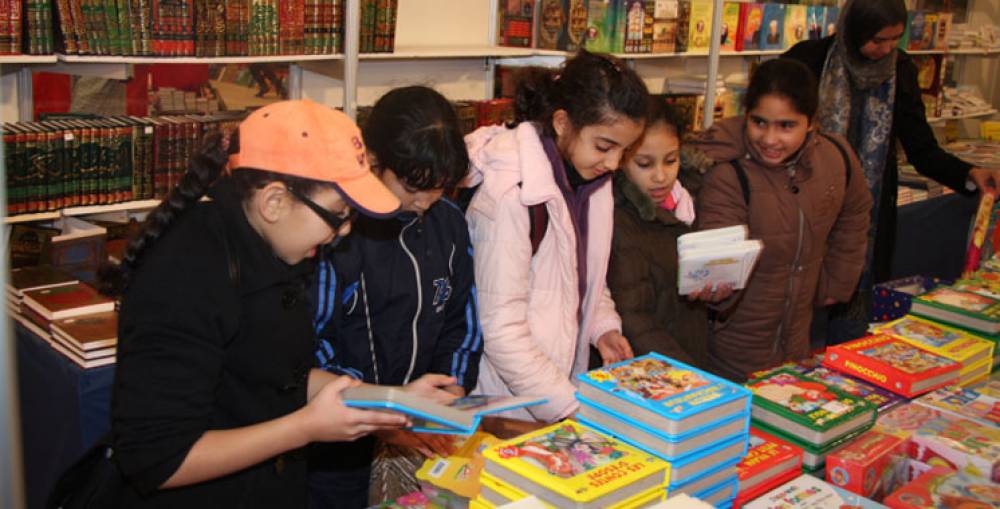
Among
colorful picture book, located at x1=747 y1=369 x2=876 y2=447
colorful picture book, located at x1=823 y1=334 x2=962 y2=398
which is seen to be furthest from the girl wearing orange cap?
colorful picture book, located at x1=823 y1=334 x2=962 y2=398

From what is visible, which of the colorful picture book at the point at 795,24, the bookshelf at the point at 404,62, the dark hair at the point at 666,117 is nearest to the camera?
the dark hair at the point at 666,117

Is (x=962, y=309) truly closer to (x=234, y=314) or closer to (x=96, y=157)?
(x=234, y=314)

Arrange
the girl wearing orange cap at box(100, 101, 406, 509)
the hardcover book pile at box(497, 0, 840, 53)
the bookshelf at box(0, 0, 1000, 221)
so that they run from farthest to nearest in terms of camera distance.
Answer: the hardcover book pile at box(497, 0, 840, 53)
the bookshelf at box(0, 0, 1000, 221)
the girl wearing orange cap at box(100, 101, 406, 509)

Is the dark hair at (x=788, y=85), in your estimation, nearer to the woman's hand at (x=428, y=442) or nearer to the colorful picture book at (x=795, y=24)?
the woman's hand at (x=428, y=442)

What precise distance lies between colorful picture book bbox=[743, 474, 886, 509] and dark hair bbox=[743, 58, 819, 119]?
1.36 m

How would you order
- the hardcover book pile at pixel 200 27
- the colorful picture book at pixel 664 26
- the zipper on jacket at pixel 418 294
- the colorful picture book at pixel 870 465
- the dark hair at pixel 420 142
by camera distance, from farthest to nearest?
the colorful picture book at pixel 664 26 → the hardcover book pile at pixel 200 27 → the zipper on jacket at pixel 418 294 → the dark hair at pixel 420 142 → the colorful picture book at pixel 870 465

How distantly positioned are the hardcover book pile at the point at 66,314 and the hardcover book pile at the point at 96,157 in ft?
0.80

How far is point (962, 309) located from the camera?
2.49m

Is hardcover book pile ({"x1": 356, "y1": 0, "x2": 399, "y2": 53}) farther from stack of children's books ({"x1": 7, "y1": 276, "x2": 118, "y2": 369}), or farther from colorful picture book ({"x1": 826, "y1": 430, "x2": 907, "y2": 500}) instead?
colorful picture book ({"x1": 826, "y1": 430, "x2": 907, "y2": 500})

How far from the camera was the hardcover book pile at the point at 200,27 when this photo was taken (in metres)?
2.90

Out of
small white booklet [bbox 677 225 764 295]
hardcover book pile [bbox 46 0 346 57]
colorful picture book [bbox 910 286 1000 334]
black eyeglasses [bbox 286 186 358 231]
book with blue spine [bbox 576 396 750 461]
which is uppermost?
hardcover book pile [bbox 46 0 346 57]

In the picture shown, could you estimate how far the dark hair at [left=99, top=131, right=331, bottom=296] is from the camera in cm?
149

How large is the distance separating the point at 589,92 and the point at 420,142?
49 centimetres

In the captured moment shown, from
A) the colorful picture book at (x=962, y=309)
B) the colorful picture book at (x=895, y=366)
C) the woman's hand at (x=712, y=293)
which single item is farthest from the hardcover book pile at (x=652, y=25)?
the colorful picture book at (x=895, y=366)
